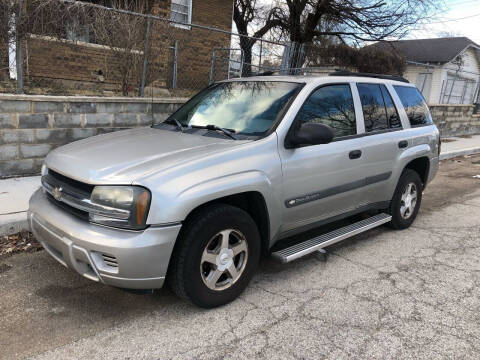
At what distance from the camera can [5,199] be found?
5.05 meters

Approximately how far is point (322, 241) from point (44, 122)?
4.33 metres

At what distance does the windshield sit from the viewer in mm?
3740

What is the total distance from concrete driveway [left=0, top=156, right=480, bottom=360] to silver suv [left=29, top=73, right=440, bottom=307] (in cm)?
29

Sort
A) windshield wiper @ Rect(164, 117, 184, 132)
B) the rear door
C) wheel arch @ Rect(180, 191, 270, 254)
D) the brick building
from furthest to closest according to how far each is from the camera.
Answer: the brick building → the rear door → windshield wiper @ Rect(164, 117, 184, 132) → wheel arch @ Rect(180, 191, 270, 254)

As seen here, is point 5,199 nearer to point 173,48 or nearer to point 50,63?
point 50,63

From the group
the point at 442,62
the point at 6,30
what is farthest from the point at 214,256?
the point at 442,62

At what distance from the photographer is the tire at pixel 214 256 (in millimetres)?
2967

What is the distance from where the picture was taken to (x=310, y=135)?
350 cm

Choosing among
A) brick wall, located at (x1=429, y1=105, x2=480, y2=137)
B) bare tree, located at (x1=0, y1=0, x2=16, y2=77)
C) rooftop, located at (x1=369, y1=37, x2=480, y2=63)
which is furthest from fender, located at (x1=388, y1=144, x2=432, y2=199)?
rooftop, located at (x1=369, y1=37, x2=480, y2=63)

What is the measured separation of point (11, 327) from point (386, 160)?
3.84 m

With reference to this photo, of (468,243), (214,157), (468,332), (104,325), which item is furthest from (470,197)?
(104,325)

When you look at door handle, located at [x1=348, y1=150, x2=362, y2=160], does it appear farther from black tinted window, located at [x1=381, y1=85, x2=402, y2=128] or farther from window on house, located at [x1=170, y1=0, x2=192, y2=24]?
window on house, located at [x1=170, y1=0, x2=192, y2=24]

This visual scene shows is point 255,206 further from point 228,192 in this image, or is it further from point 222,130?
point 222,130

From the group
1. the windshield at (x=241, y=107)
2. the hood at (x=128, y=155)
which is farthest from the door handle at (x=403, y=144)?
the hood at (x=128, y=155)
